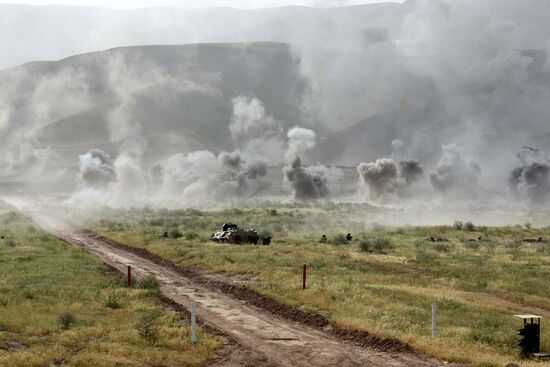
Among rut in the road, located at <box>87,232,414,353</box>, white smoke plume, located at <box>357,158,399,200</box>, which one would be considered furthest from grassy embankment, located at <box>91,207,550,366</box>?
white smoke plume, located at <box>357,158,399,200</box>

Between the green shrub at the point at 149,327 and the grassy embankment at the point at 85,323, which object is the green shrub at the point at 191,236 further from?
the green shrub at the point at 149,327

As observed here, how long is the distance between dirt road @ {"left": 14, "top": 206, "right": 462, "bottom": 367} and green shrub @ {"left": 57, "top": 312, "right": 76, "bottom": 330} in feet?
18.7

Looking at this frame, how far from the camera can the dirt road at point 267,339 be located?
22594 mm

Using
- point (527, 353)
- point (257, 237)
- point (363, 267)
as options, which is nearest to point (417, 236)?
point (257, 237)

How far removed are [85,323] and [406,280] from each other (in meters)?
21.4

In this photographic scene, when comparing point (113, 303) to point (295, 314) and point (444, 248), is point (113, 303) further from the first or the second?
point (444, 248)

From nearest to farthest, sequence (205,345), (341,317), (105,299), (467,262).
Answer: (205,345) → (341,317) → (105,299) → (467,262)

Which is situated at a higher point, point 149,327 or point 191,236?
point 191,236

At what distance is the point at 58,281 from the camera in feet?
124

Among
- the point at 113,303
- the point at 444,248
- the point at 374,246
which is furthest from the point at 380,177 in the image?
the point at 113,303

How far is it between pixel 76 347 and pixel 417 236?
2386 inches

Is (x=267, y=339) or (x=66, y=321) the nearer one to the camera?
(x=267, y=339)

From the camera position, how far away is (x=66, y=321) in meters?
26.4

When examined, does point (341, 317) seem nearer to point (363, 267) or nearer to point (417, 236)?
point (363, 267)
